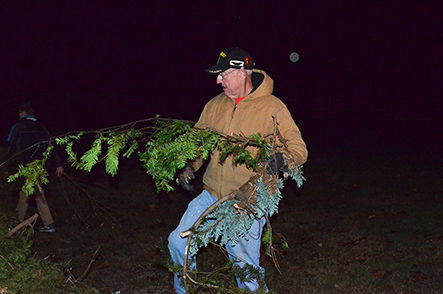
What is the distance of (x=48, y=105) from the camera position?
27734 millimetres

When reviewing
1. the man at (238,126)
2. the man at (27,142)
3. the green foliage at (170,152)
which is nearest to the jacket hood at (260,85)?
the man at (238,126)

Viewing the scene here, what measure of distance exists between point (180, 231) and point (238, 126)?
944 mm

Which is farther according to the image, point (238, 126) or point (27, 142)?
point (27, 142)

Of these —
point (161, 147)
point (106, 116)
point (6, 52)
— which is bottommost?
point (106, 116)

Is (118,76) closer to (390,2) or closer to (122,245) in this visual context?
(390,2)

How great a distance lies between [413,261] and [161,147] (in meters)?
4.23

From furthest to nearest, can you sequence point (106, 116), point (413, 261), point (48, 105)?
point (48, 105)
point (106, 116)
point (413, 261)

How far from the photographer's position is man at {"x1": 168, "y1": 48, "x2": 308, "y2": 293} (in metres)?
3.76

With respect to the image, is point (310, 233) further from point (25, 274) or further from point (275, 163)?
point (25, 274)

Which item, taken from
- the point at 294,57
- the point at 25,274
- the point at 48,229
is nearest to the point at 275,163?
the point at 25,274

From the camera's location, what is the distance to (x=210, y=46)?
37531 millimetres

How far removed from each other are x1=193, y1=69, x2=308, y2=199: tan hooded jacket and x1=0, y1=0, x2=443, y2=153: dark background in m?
27.8

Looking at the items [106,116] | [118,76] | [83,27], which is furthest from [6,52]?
[106,116]

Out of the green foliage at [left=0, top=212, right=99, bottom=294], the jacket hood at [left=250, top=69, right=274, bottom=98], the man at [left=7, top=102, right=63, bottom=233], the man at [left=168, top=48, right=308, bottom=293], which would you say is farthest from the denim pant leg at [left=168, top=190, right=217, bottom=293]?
the man at [left=7, top=102, right=63, bottom=233]
